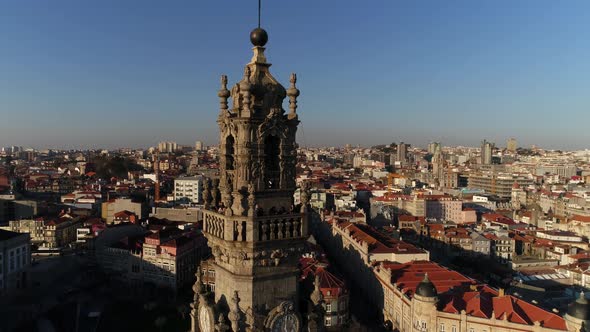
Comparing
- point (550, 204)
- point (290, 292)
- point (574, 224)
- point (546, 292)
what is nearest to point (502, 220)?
point (574, 224)

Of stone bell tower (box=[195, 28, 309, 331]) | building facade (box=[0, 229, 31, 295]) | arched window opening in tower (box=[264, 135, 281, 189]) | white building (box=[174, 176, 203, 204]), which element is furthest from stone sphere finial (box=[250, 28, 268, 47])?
white building (box=[174, 176, 203, 204])

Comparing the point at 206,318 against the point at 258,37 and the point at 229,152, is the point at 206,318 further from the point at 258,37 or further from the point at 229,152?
the point at 258,37

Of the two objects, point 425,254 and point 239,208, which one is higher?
point 239,208

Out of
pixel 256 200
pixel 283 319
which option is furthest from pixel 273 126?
pixel 283 319

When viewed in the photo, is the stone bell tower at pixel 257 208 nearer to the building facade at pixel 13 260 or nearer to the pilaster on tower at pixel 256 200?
the pilaster on tower at pixel 256 200

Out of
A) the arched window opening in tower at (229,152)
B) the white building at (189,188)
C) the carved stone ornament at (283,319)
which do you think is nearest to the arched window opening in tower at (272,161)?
the arched window opening in tower at (229,152)

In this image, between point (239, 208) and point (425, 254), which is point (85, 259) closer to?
point (425, 254)
